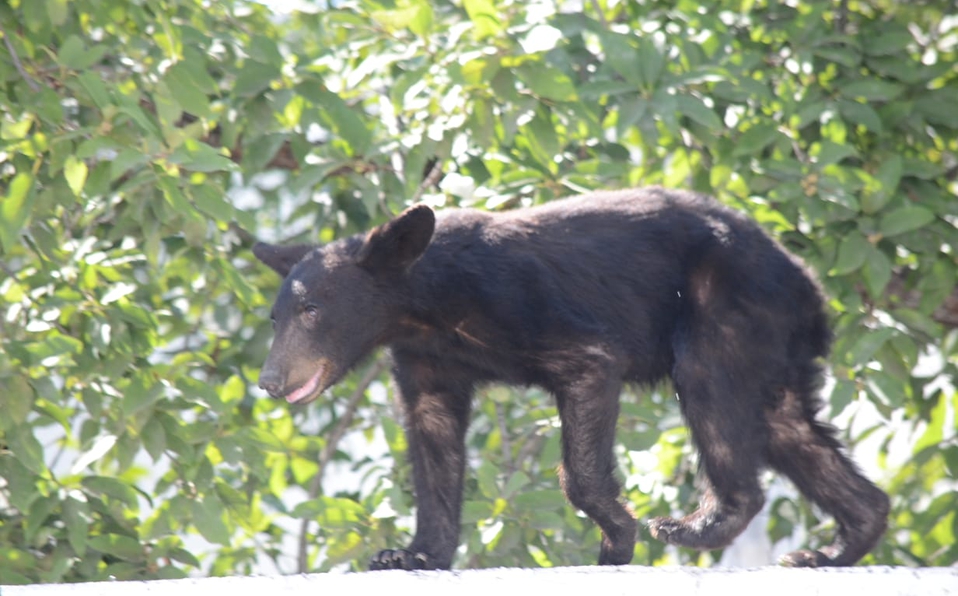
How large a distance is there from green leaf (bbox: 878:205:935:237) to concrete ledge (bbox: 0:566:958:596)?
6.63 feet

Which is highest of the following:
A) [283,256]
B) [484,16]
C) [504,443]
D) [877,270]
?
[484,16]

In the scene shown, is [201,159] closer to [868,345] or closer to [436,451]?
[436,451]

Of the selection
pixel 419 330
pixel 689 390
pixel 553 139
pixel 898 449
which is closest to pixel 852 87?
pixel 553 139

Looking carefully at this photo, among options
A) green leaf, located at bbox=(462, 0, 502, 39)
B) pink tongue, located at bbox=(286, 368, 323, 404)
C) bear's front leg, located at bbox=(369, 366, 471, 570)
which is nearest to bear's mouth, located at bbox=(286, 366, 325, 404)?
pink tongue, located at bbox=(286, 368, 323, 404)

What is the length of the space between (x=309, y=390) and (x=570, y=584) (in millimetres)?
1332

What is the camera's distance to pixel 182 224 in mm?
5520

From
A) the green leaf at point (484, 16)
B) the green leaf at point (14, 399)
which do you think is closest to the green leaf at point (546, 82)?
the green leaf at point (484, 16)

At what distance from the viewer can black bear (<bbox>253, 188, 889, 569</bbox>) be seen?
4688 millimetres

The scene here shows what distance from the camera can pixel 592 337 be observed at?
4.68 metres

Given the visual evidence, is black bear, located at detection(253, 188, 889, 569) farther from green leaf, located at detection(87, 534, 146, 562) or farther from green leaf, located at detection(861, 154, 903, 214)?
green leaf, located at detection(87, 534, 146, 562)

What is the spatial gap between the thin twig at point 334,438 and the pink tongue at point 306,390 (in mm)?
1641

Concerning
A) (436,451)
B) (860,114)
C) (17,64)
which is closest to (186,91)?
(17,64)

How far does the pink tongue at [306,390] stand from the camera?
4672 mm

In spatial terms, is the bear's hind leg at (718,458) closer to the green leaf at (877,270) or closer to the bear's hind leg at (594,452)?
the bear's hind leg at (594,452)
